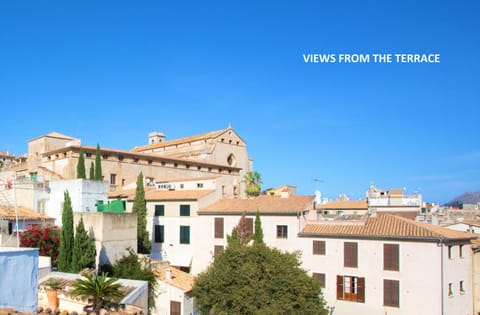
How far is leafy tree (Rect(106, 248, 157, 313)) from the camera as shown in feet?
90.0

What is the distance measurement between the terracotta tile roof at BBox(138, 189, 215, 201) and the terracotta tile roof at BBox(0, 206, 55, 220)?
38.6ft

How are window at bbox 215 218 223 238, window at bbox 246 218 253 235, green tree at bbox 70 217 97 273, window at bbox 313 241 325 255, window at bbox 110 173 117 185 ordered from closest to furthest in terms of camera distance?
1. green tree at bbox 70 217 97 273
2. window at bbox 313 241 325 255
3. window at bbox 246 218 253 235
4. window at bbox 215 218 223 238
5. window at bbox 110 173 117 185

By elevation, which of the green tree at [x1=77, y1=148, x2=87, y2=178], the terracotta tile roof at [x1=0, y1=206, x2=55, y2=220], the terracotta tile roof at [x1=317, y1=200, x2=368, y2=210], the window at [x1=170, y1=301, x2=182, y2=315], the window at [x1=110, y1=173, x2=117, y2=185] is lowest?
the window at [x1=170, y1=301, x2=182, y2=315]

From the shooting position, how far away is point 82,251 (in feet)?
88.4

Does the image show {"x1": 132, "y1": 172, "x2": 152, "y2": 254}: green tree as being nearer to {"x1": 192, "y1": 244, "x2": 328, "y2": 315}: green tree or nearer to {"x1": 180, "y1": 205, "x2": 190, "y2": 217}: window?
{"x1": 180, "y1": 205, "x2": 190, "y2": 217}: window

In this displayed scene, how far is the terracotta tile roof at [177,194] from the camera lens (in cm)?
4188

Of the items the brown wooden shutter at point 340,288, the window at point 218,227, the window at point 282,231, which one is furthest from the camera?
the window at point 218,227

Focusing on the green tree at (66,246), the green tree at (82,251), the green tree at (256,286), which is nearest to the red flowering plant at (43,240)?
the green tree at (66,246)

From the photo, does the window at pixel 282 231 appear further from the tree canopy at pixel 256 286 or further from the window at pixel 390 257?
the window at pixel 390 257

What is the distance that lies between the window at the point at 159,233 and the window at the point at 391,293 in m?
20.6

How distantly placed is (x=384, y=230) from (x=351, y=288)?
4489 millimetres

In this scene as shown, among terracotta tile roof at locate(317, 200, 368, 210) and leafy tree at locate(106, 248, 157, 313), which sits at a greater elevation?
terracotta tile roof at locate(317, 200, 368, 210)

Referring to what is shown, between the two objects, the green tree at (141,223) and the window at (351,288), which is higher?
the green tree at (141,223)

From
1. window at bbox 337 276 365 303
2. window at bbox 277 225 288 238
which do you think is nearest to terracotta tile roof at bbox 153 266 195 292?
window at bbox 277 225 288 238
